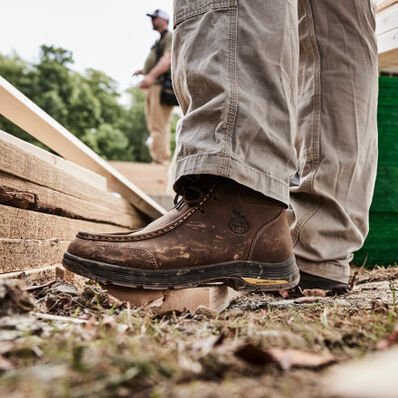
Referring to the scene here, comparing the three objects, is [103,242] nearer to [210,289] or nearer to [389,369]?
[210,289]

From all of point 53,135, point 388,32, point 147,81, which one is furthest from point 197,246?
point 147,81

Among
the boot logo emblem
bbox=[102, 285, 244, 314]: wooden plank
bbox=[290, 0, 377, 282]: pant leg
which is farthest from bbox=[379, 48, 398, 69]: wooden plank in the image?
bbox=[102, 285, 244, 314]: wooden plank

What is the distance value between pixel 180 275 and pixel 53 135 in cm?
149

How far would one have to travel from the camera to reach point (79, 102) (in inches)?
1103

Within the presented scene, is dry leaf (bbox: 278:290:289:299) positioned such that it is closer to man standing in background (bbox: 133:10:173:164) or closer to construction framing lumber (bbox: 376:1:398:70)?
construction framing lumber (bbox: 376:1:398:70)

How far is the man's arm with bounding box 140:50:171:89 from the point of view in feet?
21.0

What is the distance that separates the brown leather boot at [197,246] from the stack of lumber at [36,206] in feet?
0.79

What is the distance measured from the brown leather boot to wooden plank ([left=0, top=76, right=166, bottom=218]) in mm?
1065

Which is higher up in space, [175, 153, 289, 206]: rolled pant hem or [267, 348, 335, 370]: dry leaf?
[175, 153, 289, 206]: rolled pant hem

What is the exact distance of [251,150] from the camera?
1311 mm

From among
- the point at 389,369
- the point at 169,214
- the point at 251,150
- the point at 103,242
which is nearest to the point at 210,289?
the point at 169,214

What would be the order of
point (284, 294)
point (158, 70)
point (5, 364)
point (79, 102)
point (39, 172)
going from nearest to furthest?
1. point (5, 364)
2. point (39, 172)
3. point (284, 294)
4. point (158, 70)
5. point (79, 102)

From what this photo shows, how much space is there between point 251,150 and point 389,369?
3.04 ft

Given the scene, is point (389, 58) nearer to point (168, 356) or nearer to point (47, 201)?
point (47, 201)
